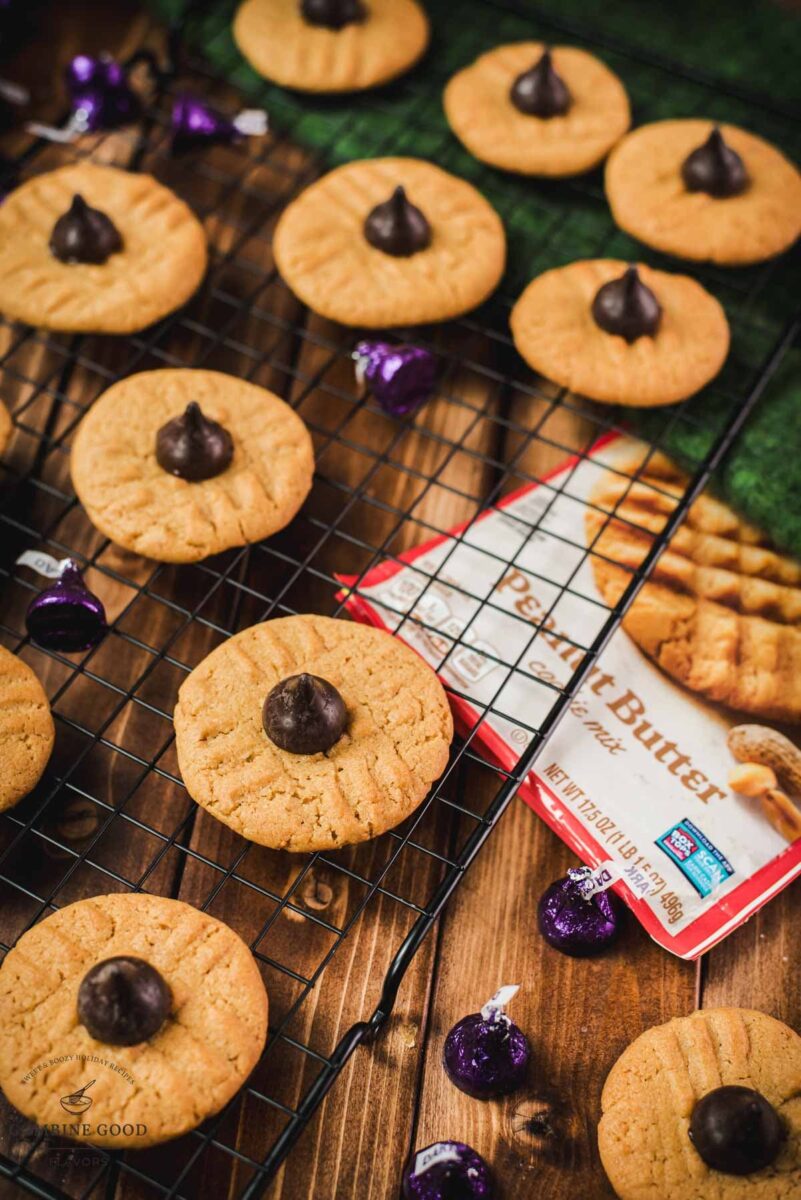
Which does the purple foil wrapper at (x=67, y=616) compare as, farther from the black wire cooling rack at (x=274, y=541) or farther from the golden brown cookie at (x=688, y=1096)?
the golden brown cookie at (x=688, y=1096)

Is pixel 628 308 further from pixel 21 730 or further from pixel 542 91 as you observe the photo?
pixel 21 730

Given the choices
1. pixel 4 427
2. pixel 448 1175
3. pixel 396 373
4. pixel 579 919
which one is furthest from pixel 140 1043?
pixel 396 373

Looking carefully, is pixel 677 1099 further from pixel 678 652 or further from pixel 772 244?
pixel 772 244

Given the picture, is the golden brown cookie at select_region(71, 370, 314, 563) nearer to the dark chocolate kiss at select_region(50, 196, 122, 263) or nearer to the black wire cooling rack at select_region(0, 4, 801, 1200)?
the black wire cooling rack at select_region(0, 4, 801, 1200)

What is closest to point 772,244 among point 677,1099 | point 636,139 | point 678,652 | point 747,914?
point 636,139

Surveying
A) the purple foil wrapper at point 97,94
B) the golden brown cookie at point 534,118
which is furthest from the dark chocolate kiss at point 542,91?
the purple foil wrapper at point 97,94
